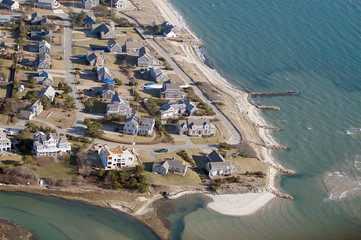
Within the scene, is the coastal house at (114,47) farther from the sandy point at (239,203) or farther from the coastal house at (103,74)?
the sandy point at (239,203)

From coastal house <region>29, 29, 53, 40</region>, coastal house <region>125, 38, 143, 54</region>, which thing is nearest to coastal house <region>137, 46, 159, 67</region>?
coastal house <region>125, 38, 143, 54</region>

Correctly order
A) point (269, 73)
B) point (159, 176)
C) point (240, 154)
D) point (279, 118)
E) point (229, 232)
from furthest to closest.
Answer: point (269, 73)
point (279, 118)
point (240, 154)
point (159, 176)
point (229, 232)

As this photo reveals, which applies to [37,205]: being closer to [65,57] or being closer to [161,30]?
[65,57]

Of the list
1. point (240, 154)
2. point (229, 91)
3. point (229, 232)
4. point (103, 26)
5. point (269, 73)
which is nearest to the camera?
point (229, 232)

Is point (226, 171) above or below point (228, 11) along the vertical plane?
below

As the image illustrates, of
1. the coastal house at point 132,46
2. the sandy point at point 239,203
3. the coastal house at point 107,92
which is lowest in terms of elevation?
the sandy point at point 239,203

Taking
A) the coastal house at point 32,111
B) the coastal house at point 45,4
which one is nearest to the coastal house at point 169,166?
the coastal house at point 32,111

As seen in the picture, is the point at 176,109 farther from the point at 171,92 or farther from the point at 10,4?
the point at 10,4

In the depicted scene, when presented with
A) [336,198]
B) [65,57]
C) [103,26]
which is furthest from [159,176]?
[103,26]
